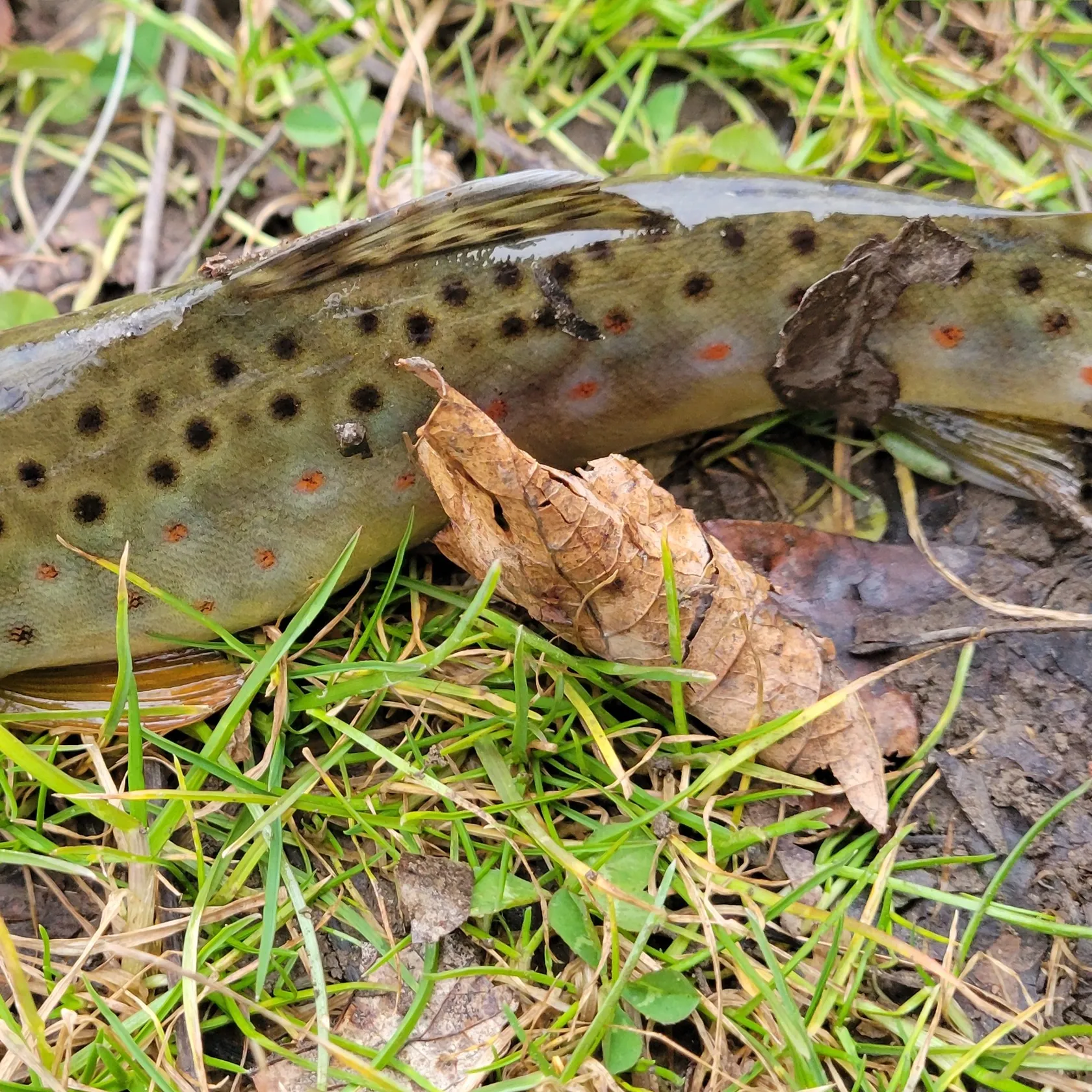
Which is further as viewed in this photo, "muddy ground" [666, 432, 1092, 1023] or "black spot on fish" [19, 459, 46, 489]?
"black spot on fish" [19, 459, 46, 489]

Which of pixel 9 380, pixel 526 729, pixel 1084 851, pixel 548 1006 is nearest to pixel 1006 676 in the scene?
pixel 1084 851

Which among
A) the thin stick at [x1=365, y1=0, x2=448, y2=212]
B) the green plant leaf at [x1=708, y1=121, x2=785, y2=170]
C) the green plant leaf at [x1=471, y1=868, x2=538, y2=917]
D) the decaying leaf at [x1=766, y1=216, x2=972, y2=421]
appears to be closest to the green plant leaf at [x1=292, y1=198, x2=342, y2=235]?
the thin stick at [x1=365, y1=0, x2=448, y2=212]

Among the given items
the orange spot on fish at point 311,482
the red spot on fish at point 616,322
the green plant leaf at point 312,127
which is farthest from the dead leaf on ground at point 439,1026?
the green plant leaf at point 312,127

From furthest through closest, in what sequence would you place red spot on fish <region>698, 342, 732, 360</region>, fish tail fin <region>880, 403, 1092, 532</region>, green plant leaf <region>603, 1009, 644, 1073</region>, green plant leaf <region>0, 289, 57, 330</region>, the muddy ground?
green plant leaf <region>0, 289, 57, 330</region>
fish tail fin <region>880, 403, 1092, 532</region>
red spot on fish <region>698, 342, 732, 360</region>
the muddy ground
green plant leaf <region>603, 1009, 644, 1073</region>

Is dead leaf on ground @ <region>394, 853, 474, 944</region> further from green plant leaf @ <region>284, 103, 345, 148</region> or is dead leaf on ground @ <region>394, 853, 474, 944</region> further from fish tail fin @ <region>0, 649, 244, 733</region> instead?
green plant leaf @ <region>284, 103, 345, 148</region>

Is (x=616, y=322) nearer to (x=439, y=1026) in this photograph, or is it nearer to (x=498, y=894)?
(x=498, y=894)

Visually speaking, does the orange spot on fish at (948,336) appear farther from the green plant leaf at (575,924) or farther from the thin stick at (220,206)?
the thin stick at (220,206)
